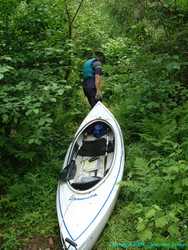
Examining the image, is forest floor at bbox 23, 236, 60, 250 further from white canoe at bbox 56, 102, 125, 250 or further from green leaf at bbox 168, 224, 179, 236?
Answer: green leaf at bbox 168, 224, 179, 236

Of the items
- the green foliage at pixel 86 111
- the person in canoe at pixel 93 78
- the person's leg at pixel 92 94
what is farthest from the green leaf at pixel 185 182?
the person's leg at pixel 92 94

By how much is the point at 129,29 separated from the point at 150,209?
638 centimetres

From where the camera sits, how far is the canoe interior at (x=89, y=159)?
23.0ft

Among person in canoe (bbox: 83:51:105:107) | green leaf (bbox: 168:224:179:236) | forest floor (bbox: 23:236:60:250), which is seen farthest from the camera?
person in canoe (bbox: 83:51:105:107)

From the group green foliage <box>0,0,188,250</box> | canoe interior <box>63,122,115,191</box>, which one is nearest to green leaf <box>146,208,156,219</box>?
Answer: green foliage <box>0,0,188,250</box>

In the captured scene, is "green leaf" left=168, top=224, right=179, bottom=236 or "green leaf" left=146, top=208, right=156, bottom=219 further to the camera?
"green leaf" left=146, top=208, right=156, bottom=219

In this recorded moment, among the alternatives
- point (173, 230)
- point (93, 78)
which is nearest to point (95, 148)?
point (93, 78)

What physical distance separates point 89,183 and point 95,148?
1.34m

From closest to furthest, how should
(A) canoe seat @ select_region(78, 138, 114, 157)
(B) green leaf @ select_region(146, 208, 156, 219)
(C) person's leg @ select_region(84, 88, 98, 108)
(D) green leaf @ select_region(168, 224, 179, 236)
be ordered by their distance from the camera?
(D) green leaf @ select_region(168, 224, 179, 236)
(B) green leaf @ select_region(146, 208, 156, 219)
(A) canoe seat @ select_region(78, 138, 114, 157)
(C) person's leg @ select_region(84, 88, 98, 108)

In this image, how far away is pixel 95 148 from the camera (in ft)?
26.5

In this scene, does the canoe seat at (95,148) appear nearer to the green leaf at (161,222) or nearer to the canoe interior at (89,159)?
the canoe interior at (89,159)

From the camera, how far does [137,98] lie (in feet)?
28.9

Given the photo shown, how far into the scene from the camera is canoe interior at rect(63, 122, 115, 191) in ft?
23.0

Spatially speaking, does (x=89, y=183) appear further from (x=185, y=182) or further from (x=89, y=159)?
(x=185, y=182)
